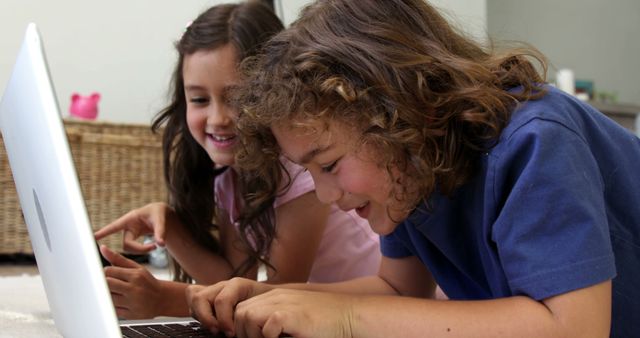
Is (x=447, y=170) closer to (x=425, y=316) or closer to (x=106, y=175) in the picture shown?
(x=425, y=316)

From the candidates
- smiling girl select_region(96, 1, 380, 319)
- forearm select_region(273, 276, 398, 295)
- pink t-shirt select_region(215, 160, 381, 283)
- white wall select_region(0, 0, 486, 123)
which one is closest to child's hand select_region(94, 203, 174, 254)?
smiling girl select_region(96, 1, 380, 319)

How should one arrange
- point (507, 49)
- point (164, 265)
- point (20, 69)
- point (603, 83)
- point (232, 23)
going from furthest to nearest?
point (603, 83)
point (164, 265)
point (232, 23)
point (507, 49)
point (20, 69)

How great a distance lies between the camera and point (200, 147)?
1330 mm

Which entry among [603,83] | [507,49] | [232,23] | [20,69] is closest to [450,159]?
[507,49]

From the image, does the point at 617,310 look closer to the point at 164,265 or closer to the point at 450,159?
the point at 450,159

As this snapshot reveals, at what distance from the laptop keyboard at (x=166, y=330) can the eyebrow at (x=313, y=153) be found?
0.61ft

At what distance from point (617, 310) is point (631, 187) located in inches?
4.8

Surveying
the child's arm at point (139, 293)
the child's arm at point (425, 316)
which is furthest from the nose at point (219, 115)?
the child's arm at point (425, 316)

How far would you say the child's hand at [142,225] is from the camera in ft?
3.82

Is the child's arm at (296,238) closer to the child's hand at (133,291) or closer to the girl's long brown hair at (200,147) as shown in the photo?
the girl's long brown hair at (200,147)

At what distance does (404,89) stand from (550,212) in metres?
0.17

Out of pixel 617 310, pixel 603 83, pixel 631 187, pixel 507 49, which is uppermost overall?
pixel 507 49

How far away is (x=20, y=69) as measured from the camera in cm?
58

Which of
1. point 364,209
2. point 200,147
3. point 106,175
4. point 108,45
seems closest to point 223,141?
point 200,147
